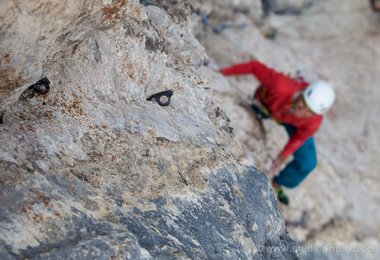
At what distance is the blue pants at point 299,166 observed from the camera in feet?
25.7

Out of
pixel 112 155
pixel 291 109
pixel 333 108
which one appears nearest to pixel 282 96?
pixel 291 109

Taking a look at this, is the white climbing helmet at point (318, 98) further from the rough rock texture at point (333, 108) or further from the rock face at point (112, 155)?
the rock face at point (112, 155)

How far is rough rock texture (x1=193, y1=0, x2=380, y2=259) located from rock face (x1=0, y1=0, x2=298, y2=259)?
2.49 meters

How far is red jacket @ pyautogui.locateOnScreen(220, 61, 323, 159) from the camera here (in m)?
7.52

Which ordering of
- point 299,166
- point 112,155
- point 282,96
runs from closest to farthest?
1. point 112,155
2. point 282,96
3. point 299,166

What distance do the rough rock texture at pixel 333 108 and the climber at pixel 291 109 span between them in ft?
0.99

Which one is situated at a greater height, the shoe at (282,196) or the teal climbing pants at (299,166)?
the teal climbing pants at (299,166)

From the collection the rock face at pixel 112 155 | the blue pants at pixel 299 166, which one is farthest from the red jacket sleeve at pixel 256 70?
the rock face at pixel 112 155

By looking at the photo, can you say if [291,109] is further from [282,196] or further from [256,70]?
[282,196]

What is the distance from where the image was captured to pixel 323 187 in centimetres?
884

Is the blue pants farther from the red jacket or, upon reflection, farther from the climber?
the red jacket

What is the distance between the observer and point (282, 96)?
25.3 feet

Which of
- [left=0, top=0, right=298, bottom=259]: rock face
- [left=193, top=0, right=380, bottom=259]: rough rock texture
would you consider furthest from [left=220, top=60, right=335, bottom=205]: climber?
[left=0, top=0, right=298, bottom=259]: rock face

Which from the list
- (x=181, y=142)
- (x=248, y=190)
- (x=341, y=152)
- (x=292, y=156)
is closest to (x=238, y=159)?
(x=248, y=190)
